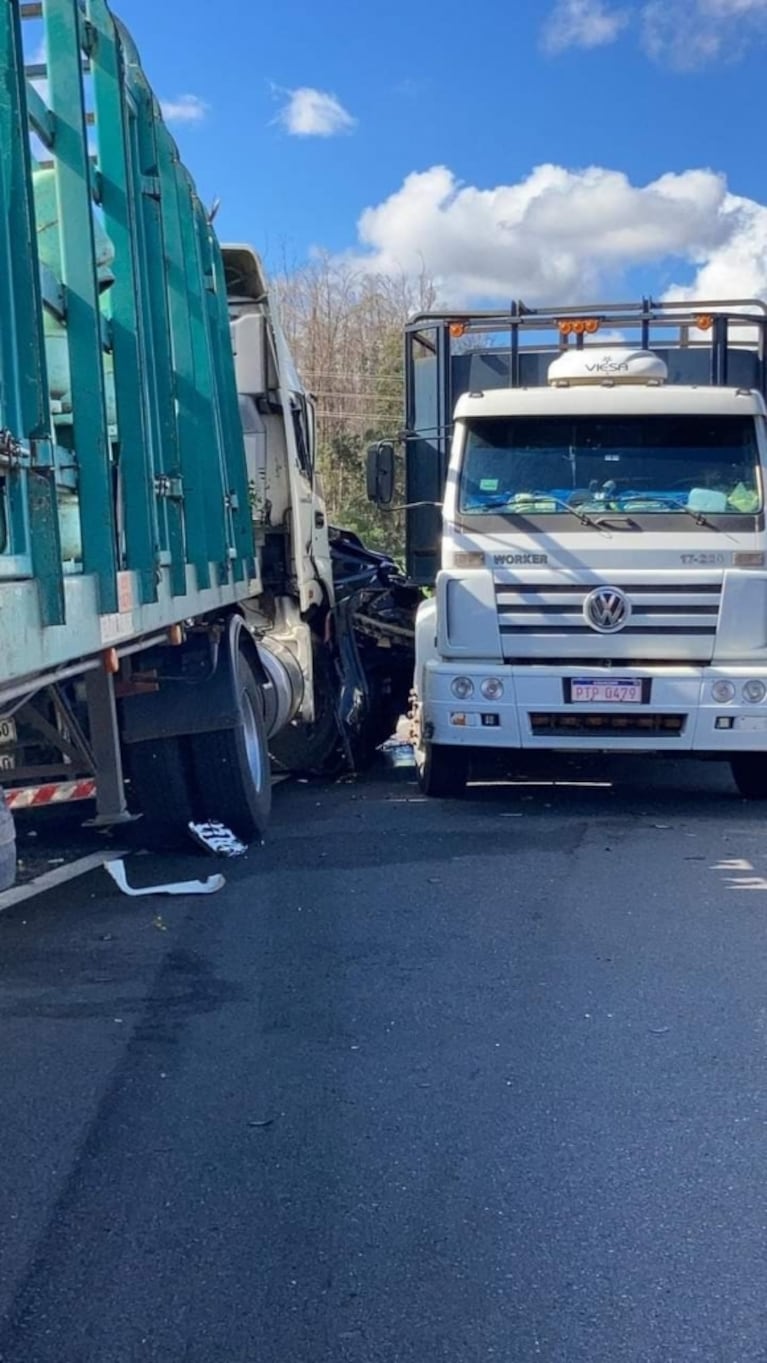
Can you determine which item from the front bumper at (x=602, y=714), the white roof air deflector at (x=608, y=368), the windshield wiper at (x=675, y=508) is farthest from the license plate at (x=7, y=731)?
the white roof air deflector at (x=608, y=368)

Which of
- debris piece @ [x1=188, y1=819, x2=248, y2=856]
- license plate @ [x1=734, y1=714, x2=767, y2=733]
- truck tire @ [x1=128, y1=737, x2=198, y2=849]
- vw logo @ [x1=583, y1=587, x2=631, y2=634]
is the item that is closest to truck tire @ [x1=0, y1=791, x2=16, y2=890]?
truck tire @ [x1=128, y1=737, x2=198, y2=849]

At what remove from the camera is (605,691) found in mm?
8164

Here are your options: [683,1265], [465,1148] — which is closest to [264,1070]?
[465,1148]

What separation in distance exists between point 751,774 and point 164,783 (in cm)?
409

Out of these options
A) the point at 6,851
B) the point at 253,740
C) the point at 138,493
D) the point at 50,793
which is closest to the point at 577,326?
the point at 253,740

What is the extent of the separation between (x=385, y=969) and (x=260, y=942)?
657 millimetres

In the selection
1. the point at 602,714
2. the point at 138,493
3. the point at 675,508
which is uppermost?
the point at 138,493

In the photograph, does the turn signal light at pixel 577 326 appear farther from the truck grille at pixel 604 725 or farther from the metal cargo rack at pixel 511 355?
the truck grille at pixel 604 725

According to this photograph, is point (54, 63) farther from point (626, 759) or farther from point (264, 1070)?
point (626, 759)

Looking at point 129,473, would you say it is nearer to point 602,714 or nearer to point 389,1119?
point 389,1119

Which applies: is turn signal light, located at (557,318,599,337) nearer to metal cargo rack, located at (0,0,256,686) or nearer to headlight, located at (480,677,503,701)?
headlight, located at (480,677,503,701)

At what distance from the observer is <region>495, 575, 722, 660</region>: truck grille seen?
321 inches

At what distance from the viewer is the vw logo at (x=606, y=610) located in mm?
8164

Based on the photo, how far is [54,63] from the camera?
448cm
